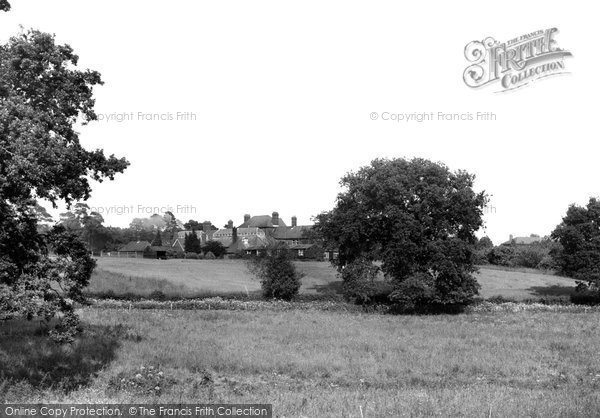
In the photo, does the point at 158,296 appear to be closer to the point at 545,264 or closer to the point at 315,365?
the point at 315,365

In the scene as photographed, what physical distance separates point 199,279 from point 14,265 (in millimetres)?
54319

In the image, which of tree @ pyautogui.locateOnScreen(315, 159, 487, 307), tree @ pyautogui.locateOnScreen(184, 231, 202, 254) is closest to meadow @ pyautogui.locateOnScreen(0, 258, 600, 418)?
tree @ pyautogui.locateOnScreen(315, 159, 487, 307)

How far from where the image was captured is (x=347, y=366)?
1928 centimetres

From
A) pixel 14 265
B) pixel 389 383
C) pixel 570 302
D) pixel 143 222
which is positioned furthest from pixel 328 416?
pixel 143 222

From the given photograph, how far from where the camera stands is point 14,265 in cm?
1422

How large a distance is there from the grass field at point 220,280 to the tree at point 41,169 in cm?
3371

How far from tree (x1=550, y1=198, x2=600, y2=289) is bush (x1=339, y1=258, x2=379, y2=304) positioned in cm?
2344

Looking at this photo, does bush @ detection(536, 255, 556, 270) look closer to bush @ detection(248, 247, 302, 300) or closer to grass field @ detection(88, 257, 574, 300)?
grass field @ detection(88, 257, 574, 300)

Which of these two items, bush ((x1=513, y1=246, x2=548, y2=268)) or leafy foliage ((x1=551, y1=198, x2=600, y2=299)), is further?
bush ((x1=513, y1=246, x2=548, y2=268))

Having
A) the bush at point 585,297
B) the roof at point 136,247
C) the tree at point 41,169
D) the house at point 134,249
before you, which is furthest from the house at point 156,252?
the tree at point 41,169

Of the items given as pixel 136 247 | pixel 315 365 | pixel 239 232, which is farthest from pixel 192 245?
pixel 315 365

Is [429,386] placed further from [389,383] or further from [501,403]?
[501,403]

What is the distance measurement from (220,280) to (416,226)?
106 ft

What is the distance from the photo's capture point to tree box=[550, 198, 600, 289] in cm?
5406
